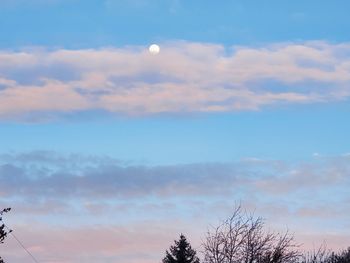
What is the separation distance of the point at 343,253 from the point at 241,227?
51.9m

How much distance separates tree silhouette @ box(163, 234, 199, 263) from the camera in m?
62.7

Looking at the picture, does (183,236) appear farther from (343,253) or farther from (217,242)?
A: (343,253)

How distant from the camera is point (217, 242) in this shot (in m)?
41.6

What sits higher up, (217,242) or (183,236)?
(183,236)

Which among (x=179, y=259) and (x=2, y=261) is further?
(x=179, y=259)

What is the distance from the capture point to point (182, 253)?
2489 inches

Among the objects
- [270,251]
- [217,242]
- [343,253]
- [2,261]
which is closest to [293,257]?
[270,251]

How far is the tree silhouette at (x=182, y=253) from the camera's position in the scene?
62737 mm

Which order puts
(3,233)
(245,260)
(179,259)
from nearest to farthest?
1. (3,233)
2. (245,260)
3. (179,259)

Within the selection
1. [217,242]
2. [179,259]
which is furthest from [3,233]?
[179,259]

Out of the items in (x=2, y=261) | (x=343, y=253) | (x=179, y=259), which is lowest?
(x=2, y=261)

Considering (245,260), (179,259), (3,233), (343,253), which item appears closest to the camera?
(3,233)

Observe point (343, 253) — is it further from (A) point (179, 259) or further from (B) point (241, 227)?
(B) point (241, 227)

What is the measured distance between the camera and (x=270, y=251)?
41375 mm
